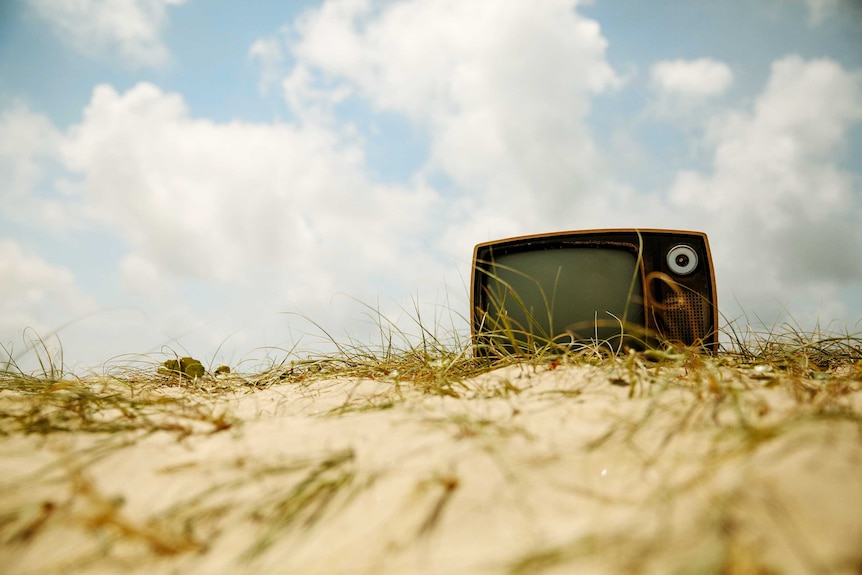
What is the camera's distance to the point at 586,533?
52 centimetres

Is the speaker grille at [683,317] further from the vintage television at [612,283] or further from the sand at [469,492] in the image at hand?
the sand at [469,492]

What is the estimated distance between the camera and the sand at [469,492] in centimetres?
49

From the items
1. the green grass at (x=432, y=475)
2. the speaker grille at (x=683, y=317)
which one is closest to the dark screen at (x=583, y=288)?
the speaker grille at (x=683, y=317)

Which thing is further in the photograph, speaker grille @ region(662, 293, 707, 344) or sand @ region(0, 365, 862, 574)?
speaker grille @ region(662, 293, 707, 344)

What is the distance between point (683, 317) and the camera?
228 cm

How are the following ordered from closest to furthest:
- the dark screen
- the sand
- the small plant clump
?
the sand
the small plant clump
the dark screen

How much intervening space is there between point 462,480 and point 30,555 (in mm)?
588

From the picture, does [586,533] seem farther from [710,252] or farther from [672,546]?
[710,252]

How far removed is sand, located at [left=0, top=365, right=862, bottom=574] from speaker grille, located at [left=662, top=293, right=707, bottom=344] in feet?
4.60

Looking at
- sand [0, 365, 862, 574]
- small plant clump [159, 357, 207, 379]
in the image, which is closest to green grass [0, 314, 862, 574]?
sand [0, 365, 862, 574]

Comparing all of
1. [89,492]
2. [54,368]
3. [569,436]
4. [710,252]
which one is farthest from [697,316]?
[54,368]

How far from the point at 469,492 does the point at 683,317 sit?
2042 mm

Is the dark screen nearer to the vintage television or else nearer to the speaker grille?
the vintage television

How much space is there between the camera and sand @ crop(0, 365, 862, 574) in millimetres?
486
